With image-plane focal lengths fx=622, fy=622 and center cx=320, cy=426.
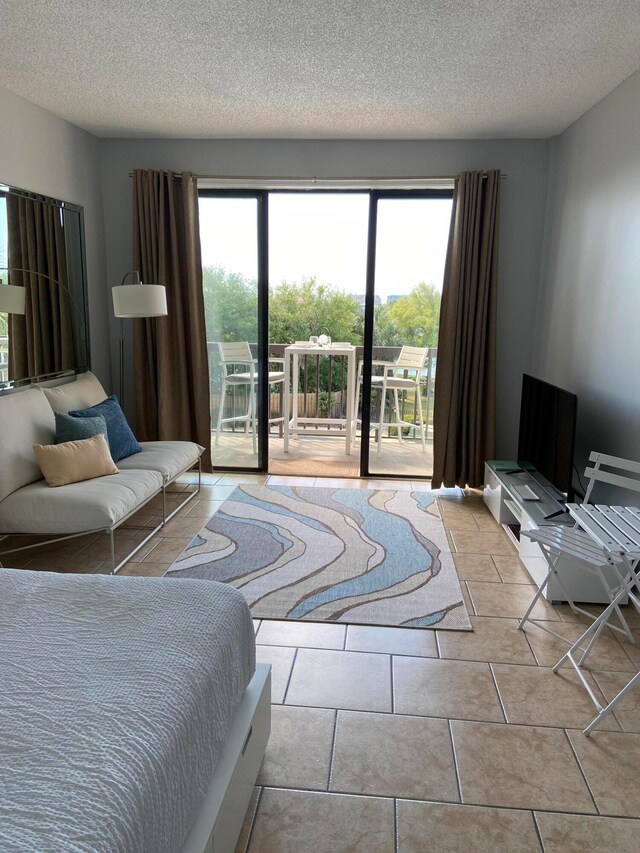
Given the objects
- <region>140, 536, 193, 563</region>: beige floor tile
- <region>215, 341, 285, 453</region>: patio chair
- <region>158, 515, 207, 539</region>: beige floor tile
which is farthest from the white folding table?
<region>140, 536, 193, 563</region>: beige floor tile

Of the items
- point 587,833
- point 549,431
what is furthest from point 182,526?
point 587,833

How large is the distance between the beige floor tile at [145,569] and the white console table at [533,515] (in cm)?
196

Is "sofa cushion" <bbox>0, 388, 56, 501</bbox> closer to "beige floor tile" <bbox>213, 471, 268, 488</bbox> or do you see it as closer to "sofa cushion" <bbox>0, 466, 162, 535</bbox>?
"sofa cushion" <bbox>0, 466, 162, 535</bbox>

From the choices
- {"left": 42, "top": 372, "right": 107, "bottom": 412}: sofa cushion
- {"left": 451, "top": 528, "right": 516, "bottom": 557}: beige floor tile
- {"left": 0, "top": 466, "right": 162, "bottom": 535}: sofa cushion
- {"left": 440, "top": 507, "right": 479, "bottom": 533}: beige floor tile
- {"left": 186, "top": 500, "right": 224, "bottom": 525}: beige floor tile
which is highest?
{"left": 42, "top": 372, "right": 107, "bottom": 412}: sofa cushion

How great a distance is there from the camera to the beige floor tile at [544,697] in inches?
86.4

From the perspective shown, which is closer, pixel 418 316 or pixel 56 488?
pixel 56 488

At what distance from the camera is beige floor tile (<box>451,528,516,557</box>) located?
3699 mm

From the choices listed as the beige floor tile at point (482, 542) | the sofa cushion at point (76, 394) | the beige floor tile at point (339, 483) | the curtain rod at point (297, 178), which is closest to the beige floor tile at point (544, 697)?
the beige floor tile at point (482, 542)

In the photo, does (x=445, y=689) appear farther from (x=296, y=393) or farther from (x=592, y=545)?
(x=296, y=393)

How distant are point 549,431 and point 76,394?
304 centimetres

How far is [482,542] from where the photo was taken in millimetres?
3844

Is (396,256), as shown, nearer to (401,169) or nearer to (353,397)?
(401,169)

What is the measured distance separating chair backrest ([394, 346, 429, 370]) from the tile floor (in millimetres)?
2363

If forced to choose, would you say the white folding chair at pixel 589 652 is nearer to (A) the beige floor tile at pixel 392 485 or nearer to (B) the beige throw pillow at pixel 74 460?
(A) the beige floor tile at pixel 392 485
